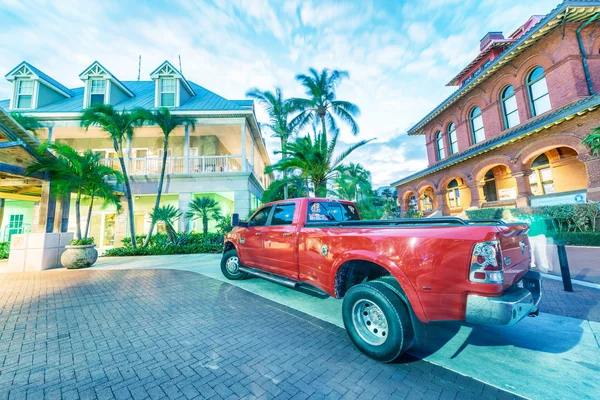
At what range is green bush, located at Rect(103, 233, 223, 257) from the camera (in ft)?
38.3

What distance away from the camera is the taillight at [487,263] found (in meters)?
2.03

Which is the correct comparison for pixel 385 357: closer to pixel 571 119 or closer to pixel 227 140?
pixel 571 119

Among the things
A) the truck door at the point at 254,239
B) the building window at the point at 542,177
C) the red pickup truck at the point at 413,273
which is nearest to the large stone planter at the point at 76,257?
the truck door at the point at 254,239

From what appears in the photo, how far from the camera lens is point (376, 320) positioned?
2.76 meters

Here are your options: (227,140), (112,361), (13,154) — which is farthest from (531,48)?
(13,154)

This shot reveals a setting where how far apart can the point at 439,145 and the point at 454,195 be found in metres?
4.68

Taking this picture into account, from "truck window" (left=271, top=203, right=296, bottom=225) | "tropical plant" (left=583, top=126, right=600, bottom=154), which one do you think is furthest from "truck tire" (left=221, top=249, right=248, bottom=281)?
"tropical plant" (left=583, top=126, right=600, bottom=154)

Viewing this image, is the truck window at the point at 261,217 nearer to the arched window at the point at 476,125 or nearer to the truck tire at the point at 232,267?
the truck tire at the point at 232,267

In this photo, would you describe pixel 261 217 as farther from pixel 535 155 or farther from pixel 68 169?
pixel 535 155

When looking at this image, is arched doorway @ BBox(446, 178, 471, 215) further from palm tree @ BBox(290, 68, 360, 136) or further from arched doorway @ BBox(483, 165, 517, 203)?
palm tree @ BBox(290, 68, 360, 136)

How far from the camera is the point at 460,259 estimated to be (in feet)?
6.94

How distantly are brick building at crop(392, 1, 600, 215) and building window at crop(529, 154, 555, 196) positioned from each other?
4 centimetres

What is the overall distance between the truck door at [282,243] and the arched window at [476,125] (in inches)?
658

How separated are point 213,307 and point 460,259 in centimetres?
397
